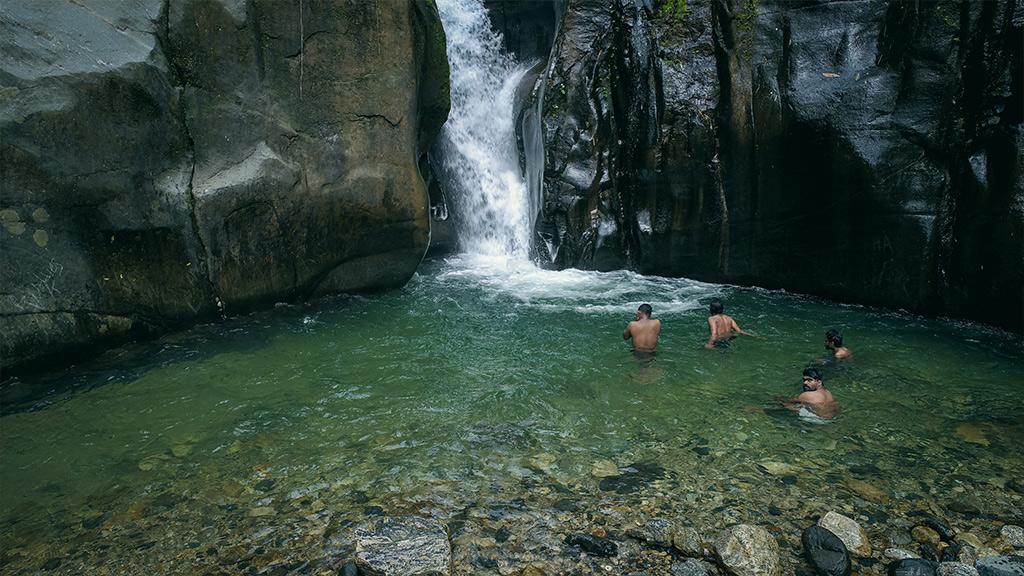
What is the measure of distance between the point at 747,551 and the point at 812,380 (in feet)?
8.94

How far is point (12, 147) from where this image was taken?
6.46 m

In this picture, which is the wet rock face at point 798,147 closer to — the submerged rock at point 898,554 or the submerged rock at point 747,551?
the submerged rock at point 898,554

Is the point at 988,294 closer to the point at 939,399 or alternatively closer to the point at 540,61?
the point at 939,399

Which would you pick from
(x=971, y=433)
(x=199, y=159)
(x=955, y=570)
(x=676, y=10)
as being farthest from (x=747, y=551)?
(x=676, y=10)

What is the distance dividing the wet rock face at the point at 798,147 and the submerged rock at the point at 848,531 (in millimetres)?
5698

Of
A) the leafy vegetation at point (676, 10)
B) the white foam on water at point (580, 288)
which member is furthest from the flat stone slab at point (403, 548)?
the leafy vegetation at point (676, 10)

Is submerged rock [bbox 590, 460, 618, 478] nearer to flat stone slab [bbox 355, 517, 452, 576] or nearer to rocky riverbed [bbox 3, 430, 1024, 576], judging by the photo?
rocky riverbed [bbox 3, 430, 1024, 576]

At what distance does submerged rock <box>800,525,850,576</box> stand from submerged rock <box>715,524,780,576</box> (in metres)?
0.21

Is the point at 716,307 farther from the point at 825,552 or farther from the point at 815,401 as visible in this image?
Answer: the point at 825,552

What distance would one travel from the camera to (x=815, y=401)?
624cm

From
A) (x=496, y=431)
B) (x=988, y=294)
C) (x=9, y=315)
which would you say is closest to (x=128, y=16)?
(x=9, y=315)

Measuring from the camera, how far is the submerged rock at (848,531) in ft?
13.7

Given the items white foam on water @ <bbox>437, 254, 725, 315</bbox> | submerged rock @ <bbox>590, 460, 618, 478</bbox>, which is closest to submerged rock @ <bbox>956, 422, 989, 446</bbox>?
submerged rock @ <bbox>590, 460, 618, 478</bbox>

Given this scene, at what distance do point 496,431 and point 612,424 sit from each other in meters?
1.13
